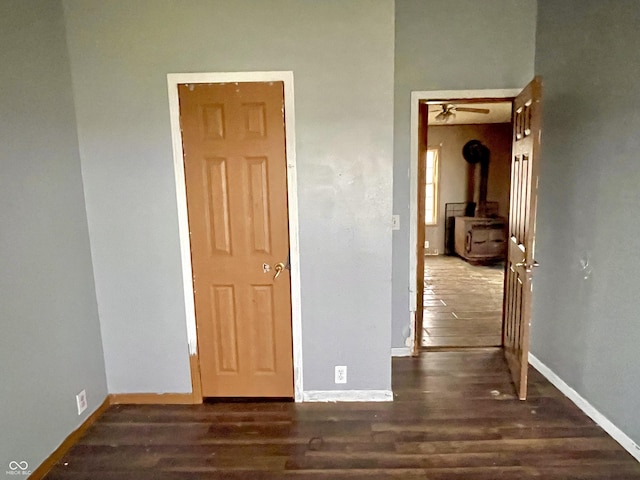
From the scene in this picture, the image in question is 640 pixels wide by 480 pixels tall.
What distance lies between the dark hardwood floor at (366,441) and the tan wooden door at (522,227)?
0.31 meters

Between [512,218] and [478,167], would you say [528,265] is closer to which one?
[512,218]

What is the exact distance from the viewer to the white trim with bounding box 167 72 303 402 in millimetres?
2488

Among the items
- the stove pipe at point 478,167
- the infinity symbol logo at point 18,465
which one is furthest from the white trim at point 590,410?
the stove pipe at point 478,167

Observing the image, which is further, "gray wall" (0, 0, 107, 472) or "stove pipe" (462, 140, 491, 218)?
"stove pipe" (462, 140, 491, 218)

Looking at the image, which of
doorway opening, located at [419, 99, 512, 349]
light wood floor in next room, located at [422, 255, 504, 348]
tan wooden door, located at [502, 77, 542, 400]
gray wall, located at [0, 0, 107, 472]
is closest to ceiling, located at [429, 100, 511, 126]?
doorway opening, located at [419, 99, 512, 349]

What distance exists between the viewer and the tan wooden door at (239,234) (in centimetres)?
253

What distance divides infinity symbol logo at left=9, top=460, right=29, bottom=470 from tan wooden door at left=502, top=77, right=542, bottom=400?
2858 mm

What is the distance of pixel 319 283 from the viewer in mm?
2670

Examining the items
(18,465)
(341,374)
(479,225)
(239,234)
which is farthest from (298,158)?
(479,225)

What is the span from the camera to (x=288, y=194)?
2.58m

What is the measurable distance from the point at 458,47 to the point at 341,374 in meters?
2.61

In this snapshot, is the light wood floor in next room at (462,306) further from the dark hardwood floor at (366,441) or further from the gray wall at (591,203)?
the dark hardwood floor at (366,441)

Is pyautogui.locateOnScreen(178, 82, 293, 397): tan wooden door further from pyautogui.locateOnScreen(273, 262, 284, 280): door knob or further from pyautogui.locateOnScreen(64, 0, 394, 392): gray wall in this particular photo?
pyautogui.locateOnScreen(64, 0, 394, 392): gray wall

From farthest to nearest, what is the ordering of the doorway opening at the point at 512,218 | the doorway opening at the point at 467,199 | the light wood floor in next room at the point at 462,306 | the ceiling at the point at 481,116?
1. the doorway opening at the point at 467,199
2. the ceiling at the point at 481,116
3. the light wood floor in next room at the point at 462,306
4. the doorway opening at the point at 512,218
